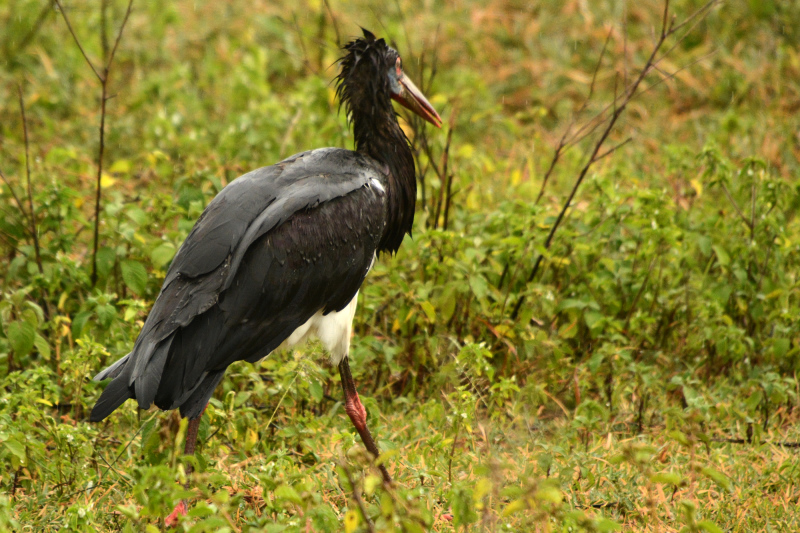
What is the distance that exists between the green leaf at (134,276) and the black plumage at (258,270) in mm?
621

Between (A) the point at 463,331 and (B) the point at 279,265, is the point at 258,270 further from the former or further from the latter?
(A) the point at 463,331

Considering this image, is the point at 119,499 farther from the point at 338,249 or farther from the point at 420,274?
the point at 420,274

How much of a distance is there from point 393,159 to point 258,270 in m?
0.82

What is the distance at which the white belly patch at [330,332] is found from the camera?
3363 millimetres

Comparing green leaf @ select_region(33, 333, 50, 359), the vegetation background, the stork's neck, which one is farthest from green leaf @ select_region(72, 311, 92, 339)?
the stork's neck

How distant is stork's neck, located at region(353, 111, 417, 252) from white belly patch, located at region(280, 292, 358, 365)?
1.28ft

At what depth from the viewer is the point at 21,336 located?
3465 millimetres

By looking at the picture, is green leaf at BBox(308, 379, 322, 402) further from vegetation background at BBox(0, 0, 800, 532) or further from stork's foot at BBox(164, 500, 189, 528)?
stork's foot at BBox(164, 500, 189, 528)

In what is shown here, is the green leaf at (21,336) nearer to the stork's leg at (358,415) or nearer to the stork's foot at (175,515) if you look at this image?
the stork's foot at (175,515)

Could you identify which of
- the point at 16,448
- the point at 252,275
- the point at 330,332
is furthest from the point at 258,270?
the point at 16,448

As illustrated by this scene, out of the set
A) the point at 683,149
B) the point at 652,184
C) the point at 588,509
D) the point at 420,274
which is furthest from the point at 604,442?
the point at 652,184

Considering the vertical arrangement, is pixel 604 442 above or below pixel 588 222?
below

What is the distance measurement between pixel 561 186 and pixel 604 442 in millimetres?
2381

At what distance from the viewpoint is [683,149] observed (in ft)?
15.5
